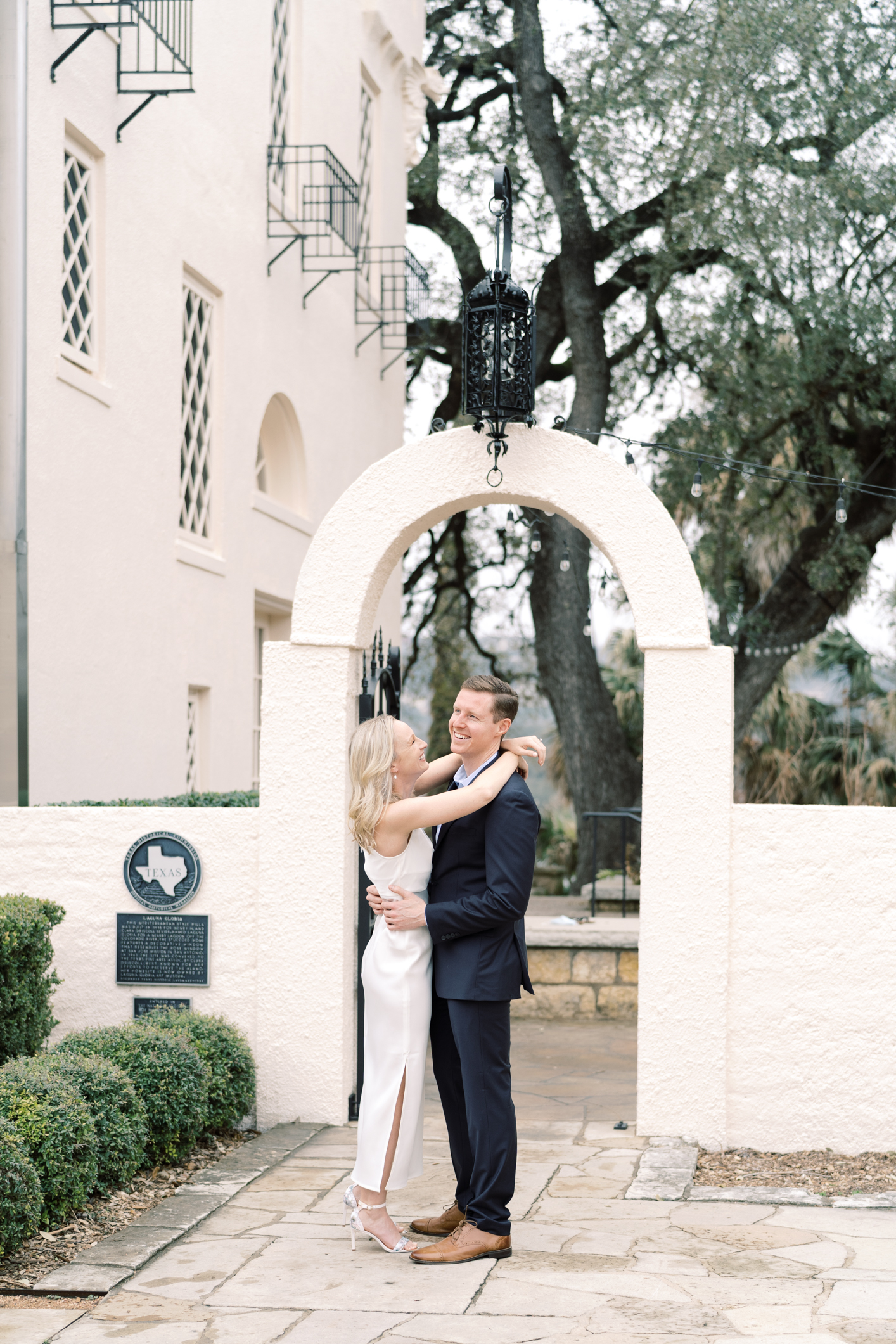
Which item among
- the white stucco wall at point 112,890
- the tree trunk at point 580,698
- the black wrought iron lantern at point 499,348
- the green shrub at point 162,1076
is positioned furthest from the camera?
the tree trunk at point 580,698

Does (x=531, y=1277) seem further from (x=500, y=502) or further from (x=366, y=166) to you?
(x=366, y=166)

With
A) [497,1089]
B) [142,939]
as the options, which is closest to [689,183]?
[142,939]

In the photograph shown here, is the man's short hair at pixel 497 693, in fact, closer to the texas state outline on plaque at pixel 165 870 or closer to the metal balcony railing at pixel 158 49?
the texas state outline on plaque at pixel 165 870

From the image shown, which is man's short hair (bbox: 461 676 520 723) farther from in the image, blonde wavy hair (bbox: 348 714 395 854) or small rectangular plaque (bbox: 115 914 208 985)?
small rectangular plaque (bbox: 115 914 208 985)

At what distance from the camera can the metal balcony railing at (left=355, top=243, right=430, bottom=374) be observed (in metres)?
14.3

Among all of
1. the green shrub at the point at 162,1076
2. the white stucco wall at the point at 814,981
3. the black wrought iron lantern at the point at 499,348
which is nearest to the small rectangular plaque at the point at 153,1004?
the green shrub at the point at 162,1076

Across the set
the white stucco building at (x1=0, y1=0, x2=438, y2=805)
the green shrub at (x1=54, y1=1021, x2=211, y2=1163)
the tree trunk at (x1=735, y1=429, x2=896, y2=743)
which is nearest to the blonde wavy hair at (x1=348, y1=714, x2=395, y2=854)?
the green shrub at (x1=54, y1=1021, x2=211, y2=1163)

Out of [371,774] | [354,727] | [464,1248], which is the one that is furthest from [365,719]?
[464,1248]

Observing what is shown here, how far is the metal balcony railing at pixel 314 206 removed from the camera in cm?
1149

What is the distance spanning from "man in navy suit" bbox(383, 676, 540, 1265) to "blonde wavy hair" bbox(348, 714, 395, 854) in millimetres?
212

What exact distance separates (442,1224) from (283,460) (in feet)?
30.1

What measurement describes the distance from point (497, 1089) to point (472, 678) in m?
1.29

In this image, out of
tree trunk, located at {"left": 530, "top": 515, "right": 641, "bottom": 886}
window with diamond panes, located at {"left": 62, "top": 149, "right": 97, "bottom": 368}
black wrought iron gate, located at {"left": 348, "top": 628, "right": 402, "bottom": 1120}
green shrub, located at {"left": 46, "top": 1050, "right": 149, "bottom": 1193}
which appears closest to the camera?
green shrub, located at {"left": 46, "top": 1050, "right": 149, "bottom": 1193}

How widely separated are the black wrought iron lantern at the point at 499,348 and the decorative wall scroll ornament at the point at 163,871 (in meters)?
2.16
